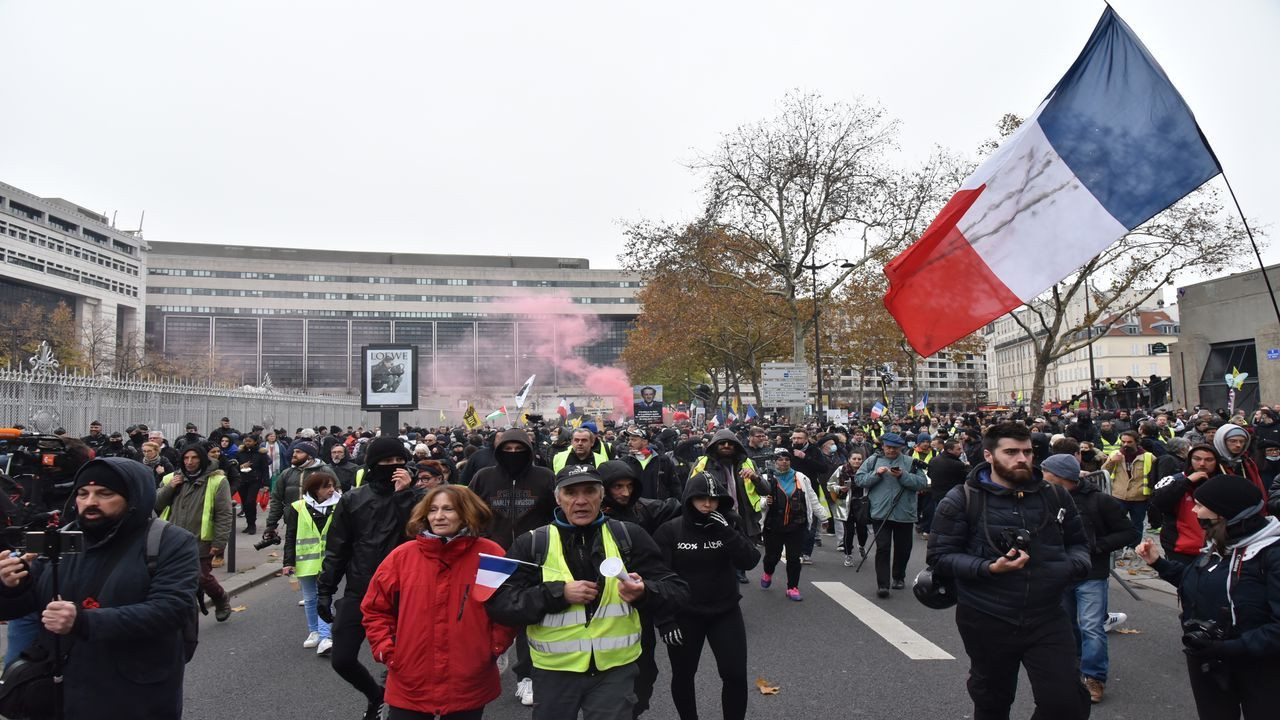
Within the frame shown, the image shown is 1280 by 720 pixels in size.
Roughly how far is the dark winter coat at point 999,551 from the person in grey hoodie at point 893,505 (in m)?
4.58

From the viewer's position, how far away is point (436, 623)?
3.24 m

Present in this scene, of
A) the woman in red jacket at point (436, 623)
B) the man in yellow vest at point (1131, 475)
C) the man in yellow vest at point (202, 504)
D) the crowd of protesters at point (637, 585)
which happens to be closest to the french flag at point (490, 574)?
the crowd of protesters at point (637, 585)

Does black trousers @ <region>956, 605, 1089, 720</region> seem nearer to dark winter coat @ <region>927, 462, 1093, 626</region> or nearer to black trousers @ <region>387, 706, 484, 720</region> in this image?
dark winter coat @ <region>927, 462, 1093, 626</region>

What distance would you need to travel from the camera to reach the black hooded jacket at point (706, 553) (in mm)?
4188

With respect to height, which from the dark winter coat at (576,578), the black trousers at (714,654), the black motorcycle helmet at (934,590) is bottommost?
the black trousers at (714,654)

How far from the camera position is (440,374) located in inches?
3622

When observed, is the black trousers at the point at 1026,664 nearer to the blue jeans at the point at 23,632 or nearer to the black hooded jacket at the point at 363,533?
the black hooded jacket at the point at 363,533

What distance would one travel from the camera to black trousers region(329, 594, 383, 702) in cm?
432

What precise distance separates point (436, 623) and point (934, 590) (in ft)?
7.80

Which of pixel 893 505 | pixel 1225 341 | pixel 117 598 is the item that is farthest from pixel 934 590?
pixel 1225 341

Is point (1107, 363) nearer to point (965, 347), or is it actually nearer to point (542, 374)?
point (965, 347)

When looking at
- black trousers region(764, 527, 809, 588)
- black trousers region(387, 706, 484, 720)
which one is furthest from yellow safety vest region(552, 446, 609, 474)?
black trousers region(387, 706, 484, 720)

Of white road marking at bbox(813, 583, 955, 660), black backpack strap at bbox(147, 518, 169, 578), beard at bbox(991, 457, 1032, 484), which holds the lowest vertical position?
white road marking at bbox(813, 583, 955, 660)

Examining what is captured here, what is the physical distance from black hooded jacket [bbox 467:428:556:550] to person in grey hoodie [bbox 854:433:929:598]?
431 centimetres
